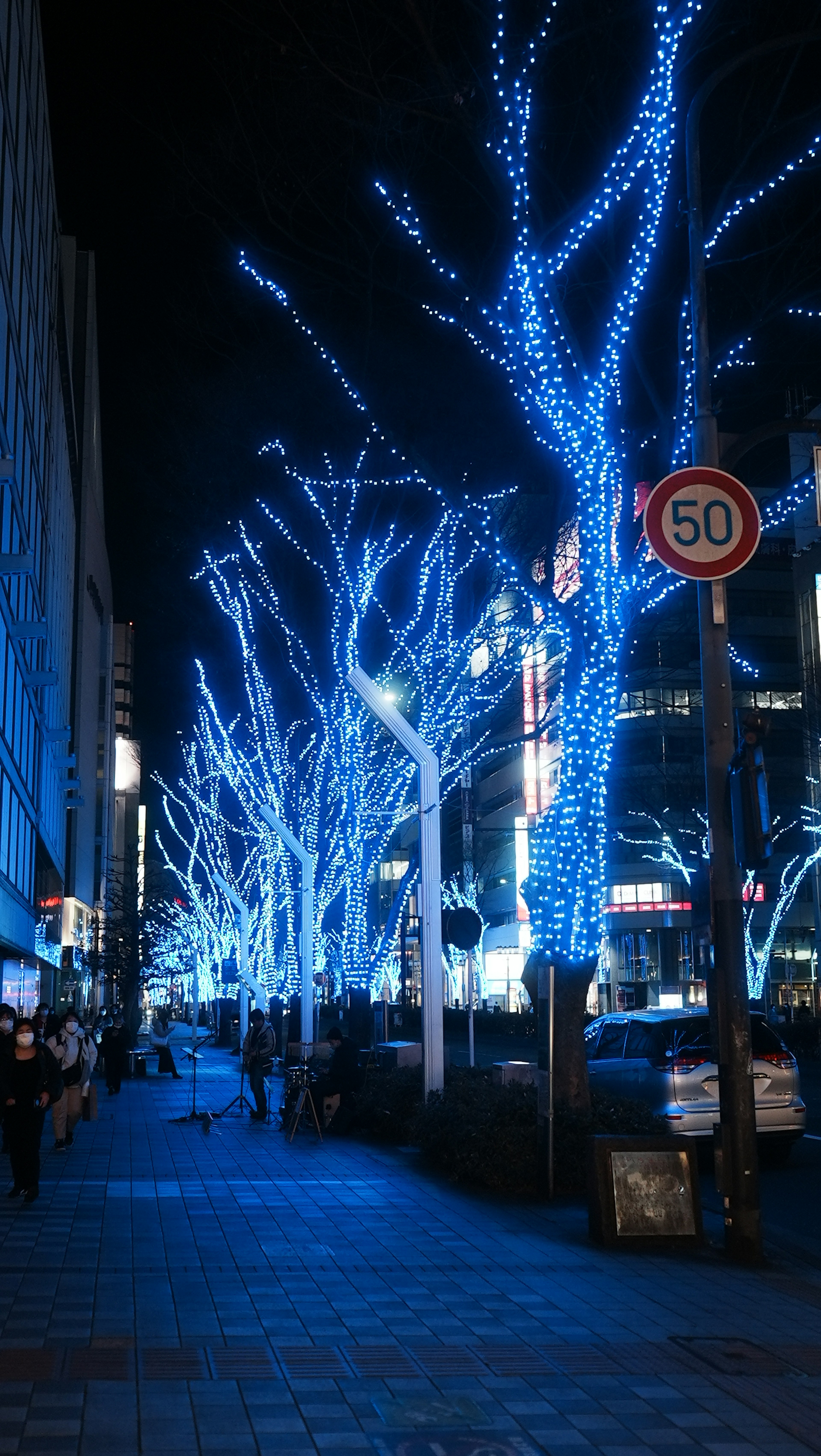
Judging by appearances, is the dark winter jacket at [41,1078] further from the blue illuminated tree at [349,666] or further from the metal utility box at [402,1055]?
the metal utility box at [402,1055]

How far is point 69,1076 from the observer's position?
1884 centimetres

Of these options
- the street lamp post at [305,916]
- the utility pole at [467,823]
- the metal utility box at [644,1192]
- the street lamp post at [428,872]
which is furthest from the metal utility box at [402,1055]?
the utility pole at [467,823]

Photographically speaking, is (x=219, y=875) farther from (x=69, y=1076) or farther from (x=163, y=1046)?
(x=69, y=1076)

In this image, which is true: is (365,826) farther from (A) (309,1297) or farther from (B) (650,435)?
(A) (309,1297)

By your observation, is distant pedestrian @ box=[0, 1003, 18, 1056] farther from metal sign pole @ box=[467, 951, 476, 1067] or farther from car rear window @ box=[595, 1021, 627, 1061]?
car rear window @ box=[595, 1021, 627, 1061]

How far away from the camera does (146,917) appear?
43.8 meters

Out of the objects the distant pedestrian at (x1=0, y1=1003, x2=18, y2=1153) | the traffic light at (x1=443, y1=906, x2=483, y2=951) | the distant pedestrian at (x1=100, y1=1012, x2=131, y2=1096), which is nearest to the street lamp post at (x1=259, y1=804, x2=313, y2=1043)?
the distant pedestrian at (x1=100, y1=1012, x2=131, y2=1096)

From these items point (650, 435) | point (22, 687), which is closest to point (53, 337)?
point (22, 687)

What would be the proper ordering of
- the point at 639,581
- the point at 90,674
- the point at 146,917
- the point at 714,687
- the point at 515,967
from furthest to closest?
the point at 515,967
the point at 90,674
the point at 146,917
the point at 639,581
the point at 714,687

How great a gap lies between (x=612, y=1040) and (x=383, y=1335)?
10655 mm

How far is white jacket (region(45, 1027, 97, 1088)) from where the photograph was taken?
1894 centimetres

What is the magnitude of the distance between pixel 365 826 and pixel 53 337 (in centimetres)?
2444

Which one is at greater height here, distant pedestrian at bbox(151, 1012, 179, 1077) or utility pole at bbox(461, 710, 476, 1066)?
utility pole at bbox(461, 710, 476, 1066)

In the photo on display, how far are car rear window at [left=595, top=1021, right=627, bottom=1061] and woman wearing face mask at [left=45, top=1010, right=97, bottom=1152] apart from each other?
6475 millimetres
